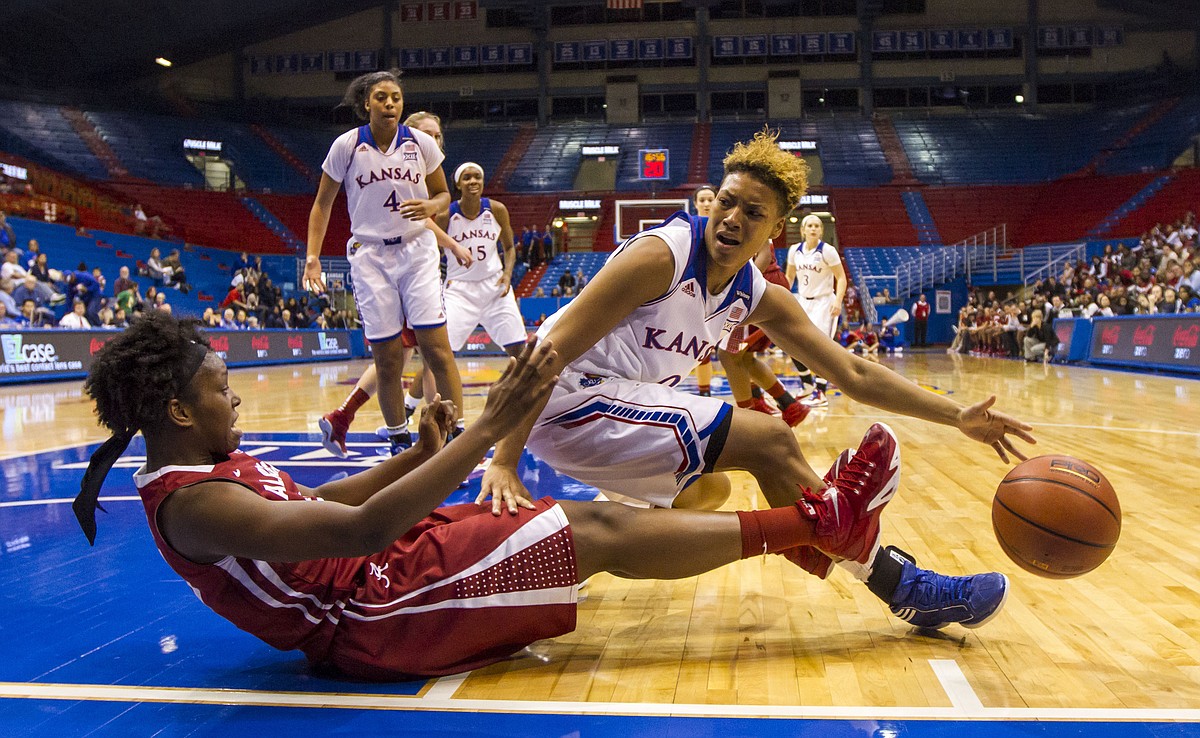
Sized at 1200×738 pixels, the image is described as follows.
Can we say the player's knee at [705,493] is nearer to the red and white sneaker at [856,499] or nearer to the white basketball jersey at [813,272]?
the red and white sneaker at [856,499]

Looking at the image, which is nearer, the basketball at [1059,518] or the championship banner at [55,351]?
the basketball at [1059,518]

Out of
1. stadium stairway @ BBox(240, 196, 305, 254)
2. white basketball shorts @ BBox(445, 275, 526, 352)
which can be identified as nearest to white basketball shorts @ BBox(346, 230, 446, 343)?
white basketball shorts @ BBox(445, 275, 526, 352)

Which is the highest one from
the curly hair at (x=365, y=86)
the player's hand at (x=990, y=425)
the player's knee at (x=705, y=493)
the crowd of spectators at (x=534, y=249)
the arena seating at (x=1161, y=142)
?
the arena seating at (x=1161, y=142)

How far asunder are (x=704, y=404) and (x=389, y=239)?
337cm

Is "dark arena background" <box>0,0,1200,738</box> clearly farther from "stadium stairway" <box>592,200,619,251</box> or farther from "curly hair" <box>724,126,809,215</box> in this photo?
"curly hair" <box>724,126,809,215</box>

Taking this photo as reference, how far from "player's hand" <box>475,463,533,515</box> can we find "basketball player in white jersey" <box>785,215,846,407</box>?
298 inches

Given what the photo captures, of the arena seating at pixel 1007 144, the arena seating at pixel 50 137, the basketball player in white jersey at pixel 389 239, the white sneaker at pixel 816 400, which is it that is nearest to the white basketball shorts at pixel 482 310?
the basketball player in white jersey at pixel 389 239

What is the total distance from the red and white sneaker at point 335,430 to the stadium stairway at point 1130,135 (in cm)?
3199

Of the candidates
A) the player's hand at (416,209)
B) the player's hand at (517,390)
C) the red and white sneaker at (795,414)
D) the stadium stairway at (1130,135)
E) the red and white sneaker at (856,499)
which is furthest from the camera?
the stadium stairway at (1130,135)

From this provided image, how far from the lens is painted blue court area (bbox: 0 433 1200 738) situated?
195 cm

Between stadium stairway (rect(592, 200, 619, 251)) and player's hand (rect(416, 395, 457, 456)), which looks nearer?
player's hand (rect(416, 395, 457, 456))

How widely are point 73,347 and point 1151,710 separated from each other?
15.9 m

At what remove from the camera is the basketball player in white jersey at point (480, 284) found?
25.7 ft

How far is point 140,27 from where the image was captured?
29.4 metres
